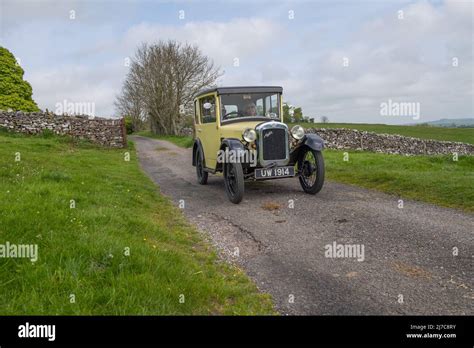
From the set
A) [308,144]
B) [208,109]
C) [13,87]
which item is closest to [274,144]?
[308,144]

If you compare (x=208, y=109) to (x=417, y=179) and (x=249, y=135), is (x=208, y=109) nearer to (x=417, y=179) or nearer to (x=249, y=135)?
(x=249, y=135)

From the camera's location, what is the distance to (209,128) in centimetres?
995

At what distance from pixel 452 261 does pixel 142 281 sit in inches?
135

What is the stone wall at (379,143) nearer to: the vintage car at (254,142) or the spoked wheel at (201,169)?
the spoked wheel at (201,169)

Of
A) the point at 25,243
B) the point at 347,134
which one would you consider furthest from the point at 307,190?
the point at 347,134

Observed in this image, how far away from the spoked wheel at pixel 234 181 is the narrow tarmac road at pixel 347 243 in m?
0.18

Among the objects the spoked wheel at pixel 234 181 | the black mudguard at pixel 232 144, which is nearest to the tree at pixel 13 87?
the black mudguard at pixel 232 144

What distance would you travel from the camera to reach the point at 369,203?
7.50 metres

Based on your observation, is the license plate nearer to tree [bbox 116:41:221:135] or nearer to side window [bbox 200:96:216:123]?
side window [bbox 200:96:216:123]

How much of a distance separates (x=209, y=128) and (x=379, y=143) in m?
18.1

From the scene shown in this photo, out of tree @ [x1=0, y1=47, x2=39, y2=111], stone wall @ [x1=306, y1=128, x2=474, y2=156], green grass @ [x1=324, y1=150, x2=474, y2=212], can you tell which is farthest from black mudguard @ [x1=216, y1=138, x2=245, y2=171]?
tree @ [x1=0, y1=47, x2=39, y2=111]

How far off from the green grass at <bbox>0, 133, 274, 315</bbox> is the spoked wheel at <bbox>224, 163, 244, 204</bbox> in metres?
1.78

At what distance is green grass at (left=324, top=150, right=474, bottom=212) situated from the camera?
24.9 ft
